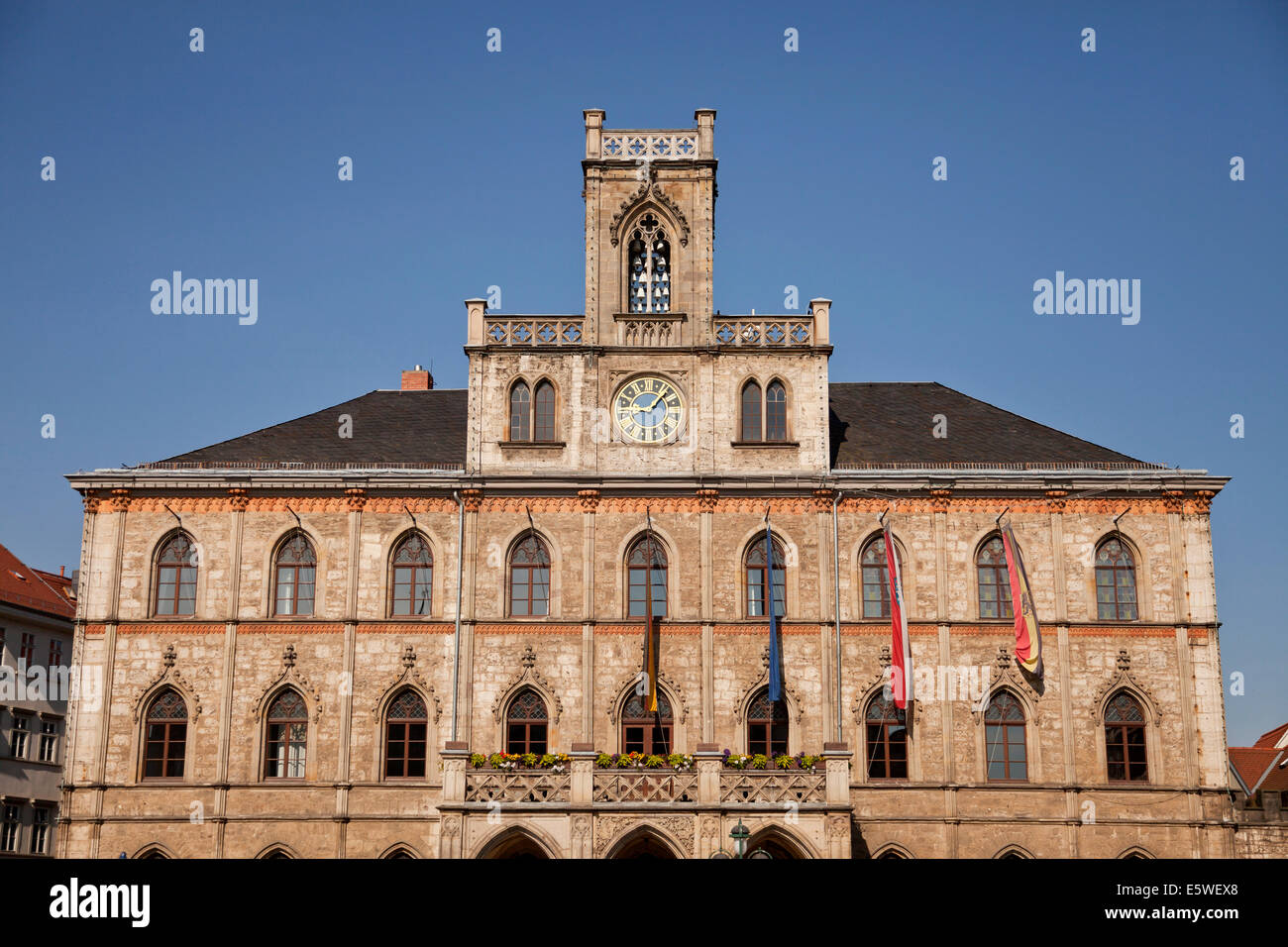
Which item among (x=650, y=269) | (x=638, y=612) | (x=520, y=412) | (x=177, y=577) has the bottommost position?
(x=638, y=612)

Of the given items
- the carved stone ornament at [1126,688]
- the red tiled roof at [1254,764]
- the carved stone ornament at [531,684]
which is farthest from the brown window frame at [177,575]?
the red tiled roof at [1254,764]

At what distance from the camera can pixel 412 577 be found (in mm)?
37906

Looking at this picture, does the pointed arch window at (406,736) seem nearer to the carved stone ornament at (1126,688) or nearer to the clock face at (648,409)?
the clock face at (648,409)

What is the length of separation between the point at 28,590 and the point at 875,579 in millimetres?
32515

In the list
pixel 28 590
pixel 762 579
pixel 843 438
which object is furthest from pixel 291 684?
pixel 28 590

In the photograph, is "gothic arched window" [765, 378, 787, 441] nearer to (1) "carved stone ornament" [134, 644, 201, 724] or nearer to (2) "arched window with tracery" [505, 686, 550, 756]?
(2) "arched window with tracery" [505, 686, 550, 756]

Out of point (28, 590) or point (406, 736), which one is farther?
point (28, 590)

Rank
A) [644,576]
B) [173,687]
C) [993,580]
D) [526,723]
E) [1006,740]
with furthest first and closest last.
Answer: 1. [993,580]
2. [644,576]
3. [173,687]
4. [526,723]
5. [1006,740]

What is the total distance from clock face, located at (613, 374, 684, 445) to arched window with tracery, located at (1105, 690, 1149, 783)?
14.0 m

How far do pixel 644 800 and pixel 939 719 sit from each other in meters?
8.53

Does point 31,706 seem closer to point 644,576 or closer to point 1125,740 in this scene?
point 644,576

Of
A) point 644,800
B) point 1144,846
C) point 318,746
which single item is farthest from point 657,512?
point 1144,846

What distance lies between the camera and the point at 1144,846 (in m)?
35.5

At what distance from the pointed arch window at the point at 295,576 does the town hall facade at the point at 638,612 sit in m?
0.08
